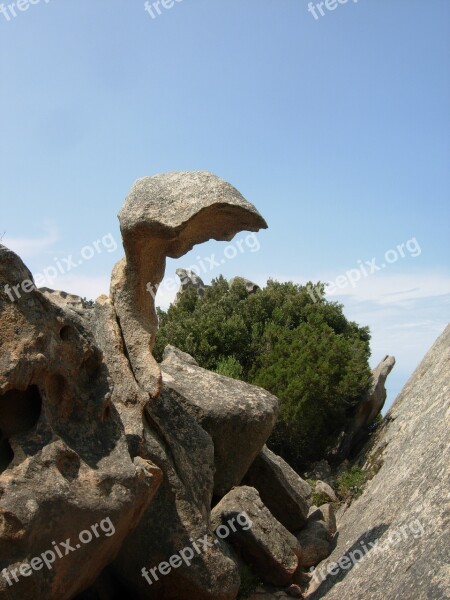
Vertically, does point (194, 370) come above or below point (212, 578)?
above

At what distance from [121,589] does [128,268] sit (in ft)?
11.3

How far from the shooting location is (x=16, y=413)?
6.44m

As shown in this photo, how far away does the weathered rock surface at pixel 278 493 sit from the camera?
10383 mm

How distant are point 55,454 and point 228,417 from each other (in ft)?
11.8

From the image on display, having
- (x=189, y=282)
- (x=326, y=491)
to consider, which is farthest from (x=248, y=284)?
(x=326, y=491)

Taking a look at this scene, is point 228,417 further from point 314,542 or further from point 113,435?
point 113,435

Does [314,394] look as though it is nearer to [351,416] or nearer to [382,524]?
[351,416]

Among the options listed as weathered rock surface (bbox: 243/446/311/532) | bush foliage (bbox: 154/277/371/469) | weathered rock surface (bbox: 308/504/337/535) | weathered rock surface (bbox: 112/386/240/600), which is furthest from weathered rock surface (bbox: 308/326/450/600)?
bush foliage (bbox: 154/277/371/469)

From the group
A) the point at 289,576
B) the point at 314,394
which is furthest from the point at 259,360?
the point at 289,576

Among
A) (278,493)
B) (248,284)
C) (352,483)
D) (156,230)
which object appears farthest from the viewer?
(248,284)

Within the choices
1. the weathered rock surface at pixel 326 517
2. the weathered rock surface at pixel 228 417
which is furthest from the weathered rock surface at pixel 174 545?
the weathered rock surface at pixel 326 517

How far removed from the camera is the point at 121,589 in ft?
25.8

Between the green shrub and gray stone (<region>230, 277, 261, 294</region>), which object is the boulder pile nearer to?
the green shrub

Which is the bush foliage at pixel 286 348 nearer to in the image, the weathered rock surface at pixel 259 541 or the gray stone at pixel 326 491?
the gray stone at pixel 326 491
